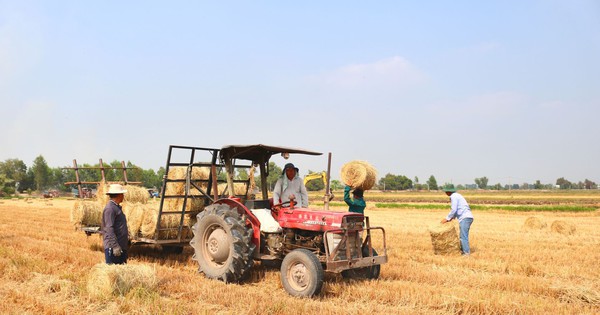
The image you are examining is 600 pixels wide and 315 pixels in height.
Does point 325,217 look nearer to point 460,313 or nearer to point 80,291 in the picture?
point 460,313

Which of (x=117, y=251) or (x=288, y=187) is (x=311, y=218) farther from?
(x=117, y=251)

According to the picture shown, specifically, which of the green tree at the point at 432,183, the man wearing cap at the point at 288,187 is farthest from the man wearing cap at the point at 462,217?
the green tree at the point at 432,183

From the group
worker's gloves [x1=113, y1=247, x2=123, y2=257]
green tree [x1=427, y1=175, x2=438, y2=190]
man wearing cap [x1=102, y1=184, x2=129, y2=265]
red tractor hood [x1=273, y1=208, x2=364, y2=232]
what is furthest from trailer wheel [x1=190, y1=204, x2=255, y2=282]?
green tree [x1=427, y1=175, x2=438, y2=190]

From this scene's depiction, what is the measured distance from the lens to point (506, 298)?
625cm

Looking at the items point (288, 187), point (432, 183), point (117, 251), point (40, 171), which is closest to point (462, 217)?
point (288, 187)

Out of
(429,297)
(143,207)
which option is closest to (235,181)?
(143,207)

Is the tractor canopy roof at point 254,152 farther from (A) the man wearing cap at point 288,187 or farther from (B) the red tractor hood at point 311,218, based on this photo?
(B) the red tractor hood at point 311,218

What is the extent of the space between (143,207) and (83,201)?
196 cm

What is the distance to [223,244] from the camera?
768cm

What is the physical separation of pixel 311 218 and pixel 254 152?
1.88m

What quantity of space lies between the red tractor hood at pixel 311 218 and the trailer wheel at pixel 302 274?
579 mm

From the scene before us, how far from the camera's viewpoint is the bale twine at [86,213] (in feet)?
34.0

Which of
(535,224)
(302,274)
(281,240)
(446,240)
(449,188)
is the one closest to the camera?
(302,274)

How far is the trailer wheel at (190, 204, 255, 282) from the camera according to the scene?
735cm
